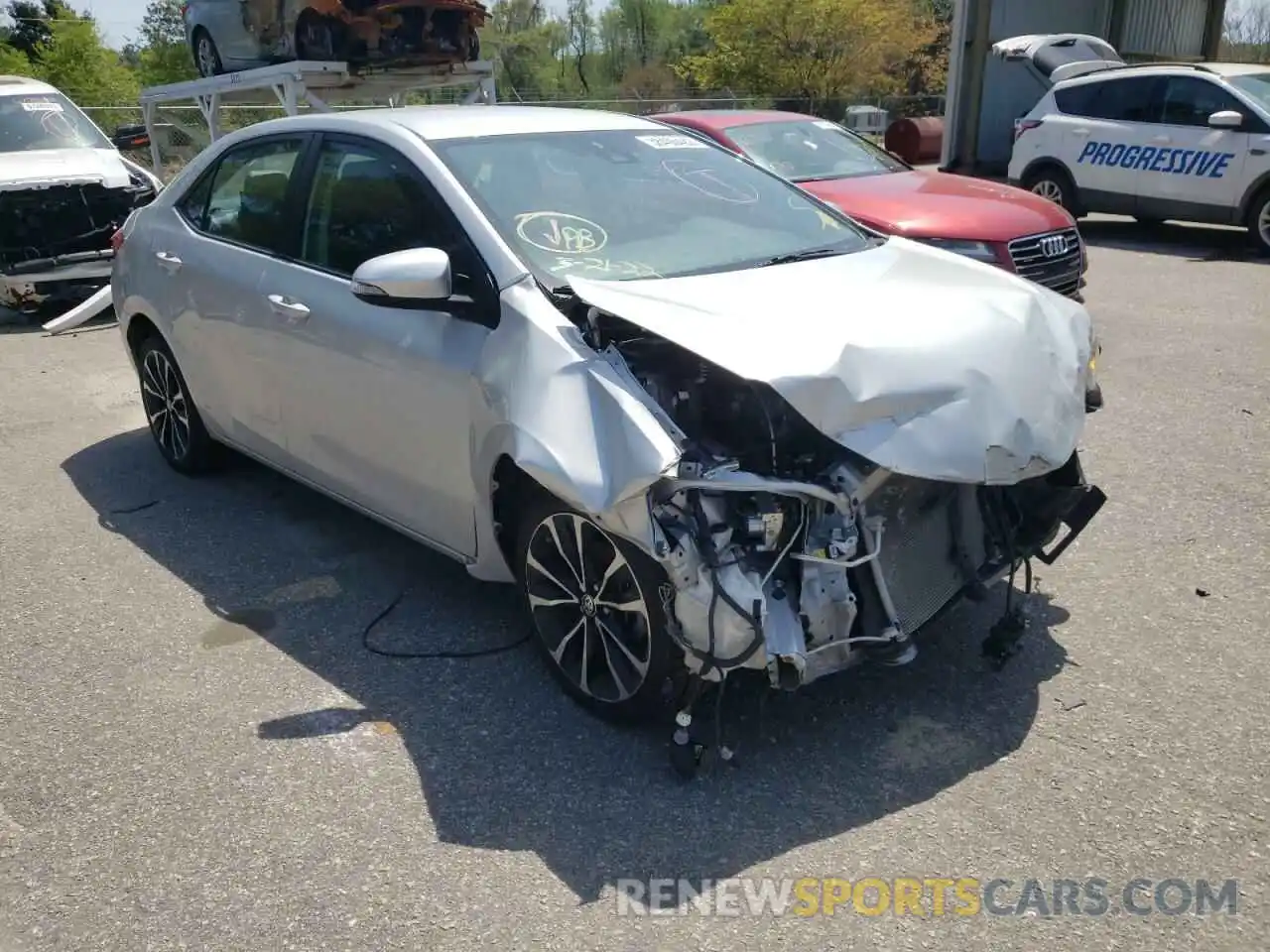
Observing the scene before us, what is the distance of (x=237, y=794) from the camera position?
10.9 feet

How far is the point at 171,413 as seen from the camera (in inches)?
231

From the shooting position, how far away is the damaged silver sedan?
120 inches

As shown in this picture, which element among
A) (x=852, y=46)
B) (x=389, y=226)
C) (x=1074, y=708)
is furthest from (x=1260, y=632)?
(x=852, y=46)

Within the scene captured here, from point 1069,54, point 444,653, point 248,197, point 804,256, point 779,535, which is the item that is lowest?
point 444,653

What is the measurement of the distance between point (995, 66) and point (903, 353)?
62.7ft

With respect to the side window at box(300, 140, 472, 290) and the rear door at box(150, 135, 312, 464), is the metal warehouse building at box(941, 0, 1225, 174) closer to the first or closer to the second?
the rear door at box(150, 135, 312, 464)

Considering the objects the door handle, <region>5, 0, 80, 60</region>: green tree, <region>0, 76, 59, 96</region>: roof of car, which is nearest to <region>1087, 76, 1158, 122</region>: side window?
the door handle

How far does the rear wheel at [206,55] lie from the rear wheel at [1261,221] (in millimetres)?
11382

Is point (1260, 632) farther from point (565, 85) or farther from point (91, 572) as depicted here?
point (565, 85)

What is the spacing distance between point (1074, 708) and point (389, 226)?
2856 millimetres

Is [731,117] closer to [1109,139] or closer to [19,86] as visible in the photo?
[1109,139]

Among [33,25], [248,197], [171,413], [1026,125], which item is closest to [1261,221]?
[1026,125]

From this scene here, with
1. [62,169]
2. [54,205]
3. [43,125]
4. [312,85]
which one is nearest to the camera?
[54,205]

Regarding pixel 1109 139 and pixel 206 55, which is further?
pixel 206 55
